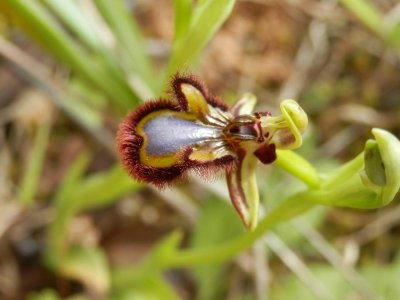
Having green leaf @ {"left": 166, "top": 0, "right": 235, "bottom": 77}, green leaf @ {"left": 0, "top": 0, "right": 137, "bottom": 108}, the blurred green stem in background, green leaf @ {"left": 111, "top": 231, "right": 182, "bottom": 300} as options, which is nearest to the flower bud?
the blurred green stem in background

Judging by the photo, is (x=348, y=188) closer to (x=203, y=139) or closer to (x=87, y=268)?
(x=203, y=139)

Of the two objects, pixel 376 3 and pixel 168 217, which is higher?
pixel 376 3

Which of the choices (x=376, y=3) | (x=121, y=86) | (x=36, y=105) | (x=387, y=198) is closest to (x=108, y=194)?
(x=121, y=86)

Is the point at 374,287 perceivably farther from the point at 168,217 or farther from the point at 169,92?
the point at 169,92

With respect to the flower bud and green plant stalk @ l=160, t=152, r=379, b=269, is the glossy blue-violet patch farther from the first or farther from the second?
the flower bud

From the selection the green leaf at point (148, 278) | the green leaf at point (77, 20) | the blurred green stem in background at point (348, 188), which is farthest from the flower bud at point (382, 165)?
the green leaf at point (77, 20)

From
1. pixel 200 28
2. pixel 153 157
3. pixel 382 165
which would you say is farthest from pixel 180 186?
pixel 382 165

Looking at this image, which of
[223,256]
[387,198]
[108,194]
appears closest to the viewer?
[387,198]
